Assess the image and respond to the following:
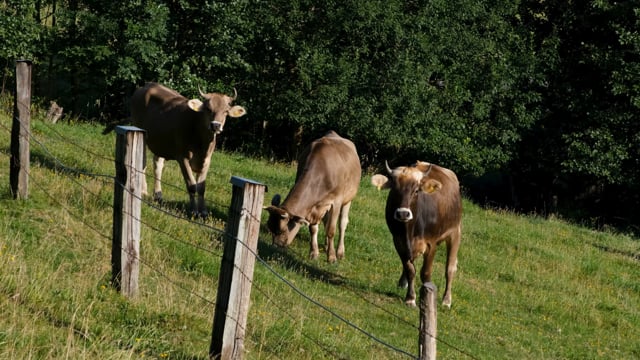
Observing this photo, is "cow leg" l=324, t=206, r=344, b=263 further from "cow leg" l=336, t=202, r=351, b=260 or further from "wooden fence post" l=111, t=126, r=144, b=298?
"wooden fence post" l=111, t=126, r=144, b=298

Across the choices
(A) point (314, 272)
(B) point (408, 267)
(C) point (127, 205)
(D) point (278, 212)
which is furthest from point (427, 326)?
(A) point (314, 272)

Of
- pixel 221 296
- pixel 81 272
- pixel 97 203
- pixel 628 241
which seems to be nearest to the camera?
pixel 221 296

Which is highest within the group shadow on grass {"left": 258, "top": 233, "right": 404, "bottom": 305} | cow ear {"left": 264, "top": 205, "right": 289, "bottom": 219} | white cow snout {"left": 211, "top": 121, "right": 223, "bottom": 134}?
white cow snout {"left": 211, "top": 121, "right": 223, "bottom": 134}

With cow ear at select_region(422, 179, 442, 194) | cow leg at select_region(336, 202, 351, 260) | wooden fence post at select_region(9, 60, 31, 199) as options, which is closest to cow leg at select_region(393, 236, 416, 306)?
cow ear at select_region(422, 179, 442, 194)

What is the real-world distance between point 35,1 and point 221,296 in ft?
76.9

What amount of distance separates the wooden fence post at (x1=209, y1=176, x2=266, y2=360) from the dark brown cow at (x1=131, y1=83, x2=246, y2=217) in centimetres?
736

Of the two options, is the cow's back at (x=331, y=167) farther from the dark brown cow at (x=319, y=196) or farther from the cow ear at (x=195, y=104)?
the cow ear at (x=195, y=104)

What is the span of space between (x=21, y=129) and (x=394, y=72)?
19.2 m

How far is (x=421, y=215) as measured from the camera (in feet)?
39.9

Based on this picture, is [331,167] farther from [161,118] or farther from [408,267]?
[161,118]

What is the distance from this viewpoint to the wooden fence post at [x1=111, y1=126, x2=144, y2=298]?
24.4 ft

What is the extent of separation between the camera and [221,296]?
20.2 ft

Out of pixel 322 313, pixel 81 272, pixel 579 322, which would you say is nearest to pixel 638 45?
pixel 579 322

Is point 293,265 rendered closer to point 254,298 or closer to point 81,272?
point 254,298
